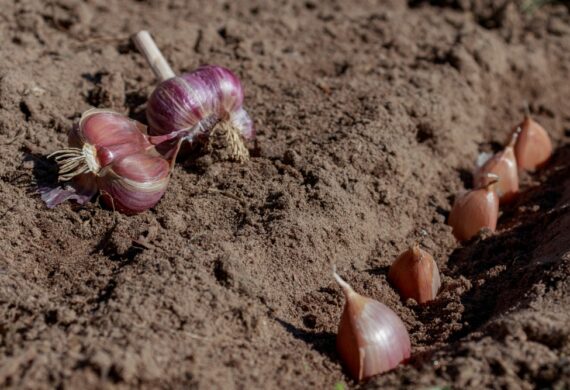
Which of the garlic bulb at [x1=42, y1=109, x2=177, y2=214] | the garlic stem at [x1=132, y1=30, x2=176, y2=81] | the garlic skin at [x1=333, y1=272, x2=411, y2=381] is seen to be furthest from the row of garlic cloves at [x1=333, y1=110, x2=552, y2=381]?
the garlic stem at [x1=132, y1=30, x2=176, y2=81]

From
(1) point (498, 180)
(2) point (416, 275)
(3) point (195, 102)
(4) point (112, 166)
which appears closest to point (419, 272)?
(2) point (416, 275)

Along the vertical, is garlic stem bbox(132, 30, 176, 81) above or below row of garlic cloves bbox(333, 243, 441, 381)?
below

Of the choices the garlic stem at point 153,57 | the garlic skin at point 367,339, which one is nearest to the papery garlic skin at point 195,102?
the garlic stem at point 153,57

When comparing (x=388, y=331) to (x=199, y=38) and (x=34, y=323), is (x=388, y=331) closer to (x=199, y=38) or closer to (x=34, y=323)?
(x=34, y=323)

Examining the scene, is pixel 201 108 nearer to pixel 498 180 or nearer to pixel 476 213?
pixel 476 213

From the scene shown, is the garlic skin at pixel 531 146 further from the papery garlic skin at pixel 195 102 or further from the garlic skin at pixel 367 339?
the garlic skin at pixel 367 339

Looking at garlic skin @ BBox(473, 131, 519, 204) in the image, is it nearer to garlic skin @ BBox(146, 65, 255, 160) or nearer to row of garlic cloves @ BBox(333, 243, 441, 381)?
garlic skin @ BBox(146, 65, 255, 160)

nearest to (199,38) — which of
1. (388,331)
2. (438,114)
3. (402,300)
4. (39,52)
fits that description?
(39,52)

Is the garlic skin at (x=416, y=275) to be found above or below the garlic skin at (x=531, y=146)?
below
